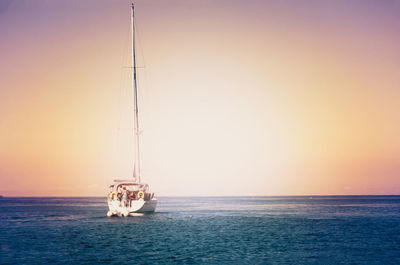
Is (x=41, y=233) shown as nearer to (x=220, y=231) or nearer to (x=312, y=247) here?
(x=220, y=231)

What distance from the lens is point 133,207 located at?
63.9 meters

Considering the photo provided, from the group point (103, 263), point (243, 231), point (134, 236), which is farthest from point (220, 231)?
point (103, 263)

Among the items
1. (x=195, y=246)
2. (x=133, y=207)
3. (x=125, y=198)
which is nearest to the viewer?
(x=195, y=246)

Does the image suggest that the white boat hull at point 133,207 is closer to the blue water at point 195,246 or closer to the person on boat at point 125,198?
the person on boat at point 125,198

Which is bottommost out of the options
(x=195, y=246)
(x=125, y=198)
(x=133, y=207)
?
(x=195, y=246)

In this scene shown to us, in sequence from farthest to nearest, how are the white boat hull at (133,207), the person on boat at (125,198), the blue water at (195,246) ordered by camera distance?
the white boat hull at (133,207) < the person on boat at (125,198) < the blue water at (195,246)

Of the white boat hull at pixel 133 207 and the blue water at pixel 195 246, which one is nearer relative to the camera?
the blue water at pixel 195 246

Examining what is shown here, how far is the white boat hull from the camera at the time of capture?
63.6 metres

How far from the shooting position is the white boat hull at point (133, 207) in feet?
209

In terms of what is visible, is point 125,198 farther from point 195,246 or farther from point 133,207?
point 195,246

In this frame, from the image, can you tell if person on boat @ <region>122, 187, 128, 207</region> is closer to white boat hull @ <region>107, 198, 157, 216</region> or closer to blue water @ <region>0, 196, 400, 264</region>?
white boat hull @ <region>107, 198, 157, 216</region>

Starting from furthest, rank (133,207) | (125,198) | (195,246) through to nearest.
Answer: (133,207)
(125,198)
(195,246)

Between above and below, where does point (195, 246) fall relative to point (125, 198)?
below

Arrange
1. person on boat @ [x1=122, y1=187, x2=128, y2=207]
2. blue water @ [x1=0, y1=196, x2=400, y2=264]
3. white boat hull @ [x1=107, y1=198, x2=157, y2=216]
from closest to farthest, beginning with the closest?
blue water @ [x1=0, y1=196, x2=400, y2=264] → person on boat @ [x1=122, y1=187, x2=128, y2=207] → white boat hull @ [x1=107, y1=198, x2=157, y2=216]
